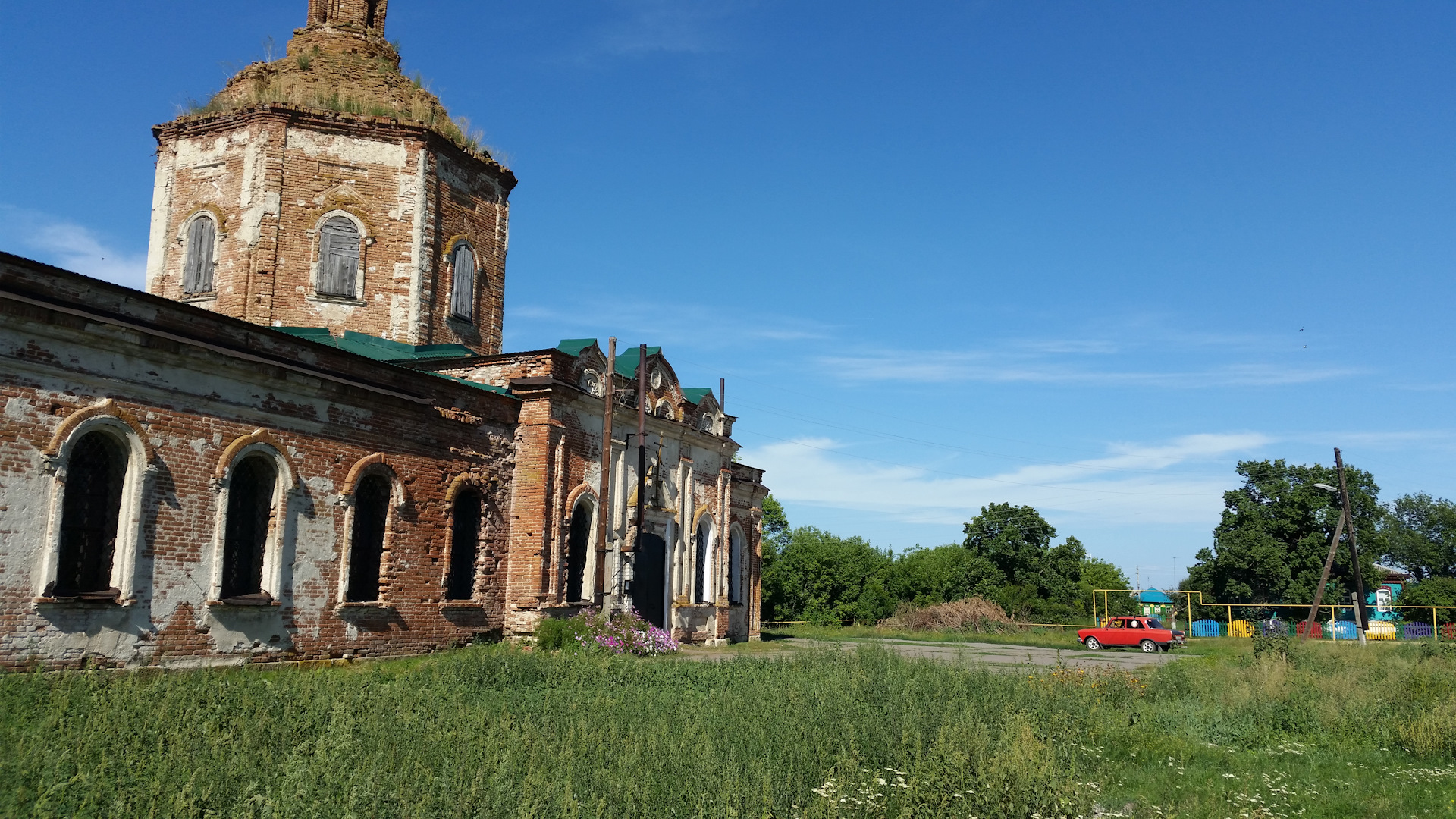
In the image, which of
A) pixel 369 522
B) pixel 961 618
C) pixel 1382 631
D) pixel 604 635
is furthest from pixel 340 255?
pixel 1382 631

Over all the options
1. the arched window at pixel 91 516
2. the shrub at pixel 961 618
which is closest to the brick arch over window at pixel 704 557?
the arched window at pixel 91 516

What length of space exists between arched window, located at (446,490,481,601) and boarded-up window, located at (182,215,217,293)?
8074 mm

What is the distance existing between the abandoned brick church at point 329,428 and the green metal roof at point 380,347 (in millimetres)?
86

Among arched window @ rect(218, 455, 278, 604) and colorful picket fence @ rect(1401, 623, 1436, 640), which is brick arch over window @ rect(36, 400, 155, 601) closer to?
arched window @ rect(218, 455, 278, 604)

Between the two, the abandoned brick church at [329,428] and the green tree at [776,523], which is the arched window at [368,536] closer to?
the abandoned brick church at [329,428]

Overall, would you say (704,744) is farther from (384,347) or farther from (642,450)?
(384,347)

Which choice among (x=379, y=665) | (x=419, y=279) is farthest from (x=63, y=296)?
(x=419, y=279)

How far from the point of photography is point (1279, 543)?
5234cm

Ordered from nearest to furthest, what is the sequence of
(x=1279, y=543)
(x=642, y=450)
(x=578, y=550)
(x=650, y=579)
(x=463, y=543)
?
(x=463, y=543) < (x=578, y=550) < (x=642, y=450) < (x=650, y=579) < (x=1279, y=543)

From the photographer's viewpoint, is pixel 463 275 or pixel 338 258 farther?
pixel 463 275

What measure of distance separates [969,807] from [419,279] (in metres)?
18.8

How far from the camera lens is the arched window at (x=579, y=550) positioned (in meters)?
21.3

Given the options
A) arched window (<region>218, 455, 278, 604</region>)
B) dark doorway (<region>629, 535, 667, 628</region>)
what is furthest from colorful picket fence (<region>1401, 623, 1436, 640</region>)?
arched window (<region>218, 455, 278, 604</region>)

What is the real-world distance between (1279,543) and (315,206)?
165ft
